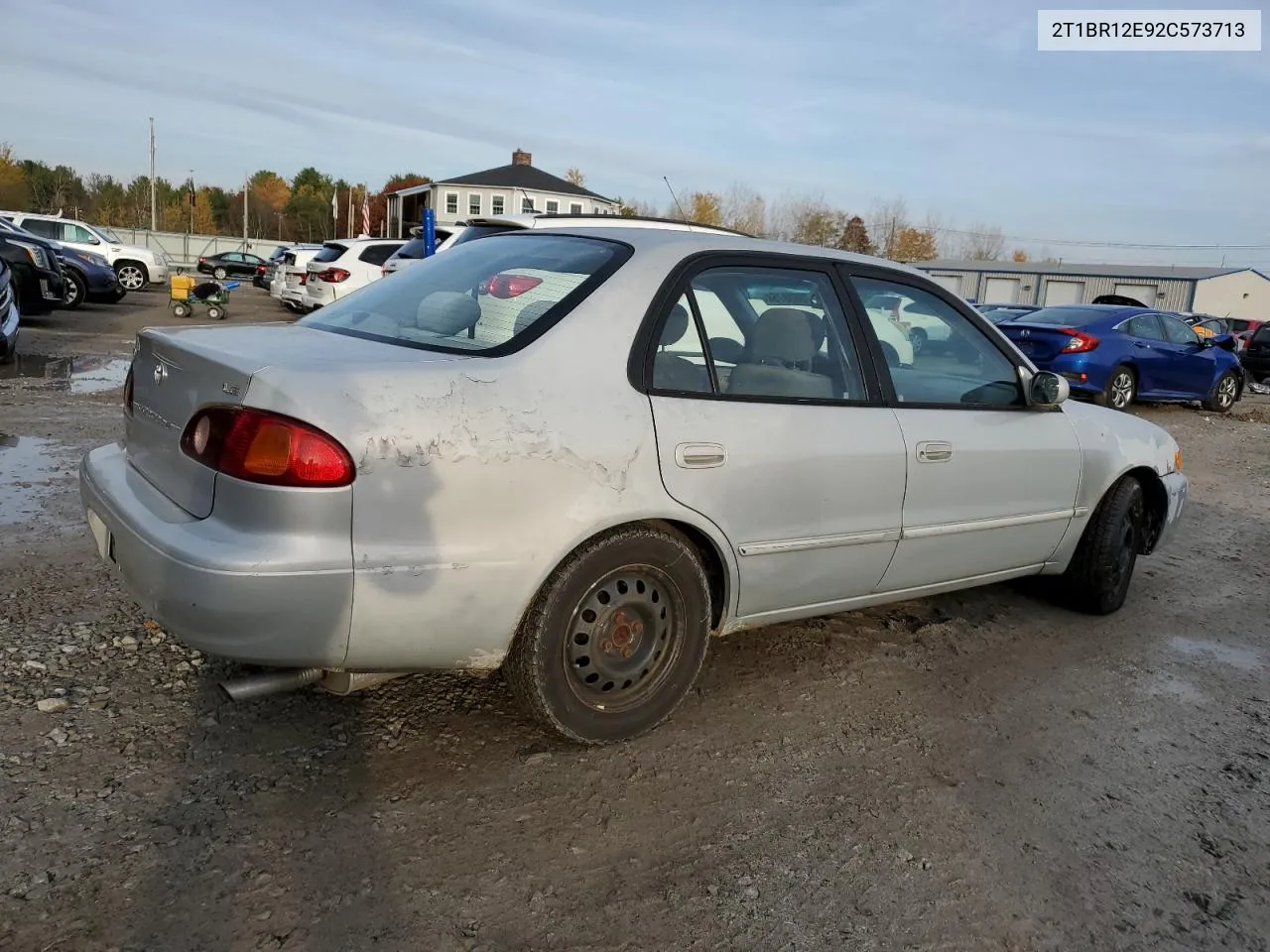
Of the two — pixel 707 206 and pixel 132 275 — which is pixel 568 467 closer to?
pixel 132 275

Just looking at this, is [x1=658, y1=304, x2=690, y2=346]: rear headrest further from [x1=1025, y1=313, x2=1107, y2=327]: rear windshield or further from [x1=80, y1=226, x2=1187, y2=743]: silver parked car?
[x1=1025, y1=313, x2=1107, y2=327]: rear windshield

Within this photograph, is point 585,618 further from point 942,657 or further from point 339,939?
point 942,657

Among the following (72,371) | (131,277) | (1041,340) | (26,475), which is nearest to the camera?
(26,475)

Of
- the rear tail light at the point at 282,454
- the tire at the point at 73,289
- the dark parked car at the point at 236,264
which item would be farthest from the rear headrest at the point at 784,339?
the dark parked car at the point at 236,264

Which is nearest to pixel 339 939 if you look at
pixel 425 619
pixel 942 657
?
pixel 425 619

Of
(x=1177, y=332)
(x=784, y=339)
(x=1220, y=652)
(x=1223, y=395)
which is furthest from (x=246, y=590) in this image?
(x=1223, y=395)

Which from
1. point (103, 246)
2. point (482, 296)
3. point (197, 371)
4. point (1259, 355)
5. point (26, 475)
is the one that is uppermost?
point (103, 246)

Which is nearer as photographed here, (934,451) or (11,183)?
(934,451)

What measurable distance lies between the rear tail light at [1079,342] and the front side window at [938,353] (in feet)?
→ 31.1

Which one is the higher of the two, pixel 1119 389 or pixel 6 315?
pixel 6 315

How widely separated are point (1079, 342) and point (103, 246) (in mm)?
20547

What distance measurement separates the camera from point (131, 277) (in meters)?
23.1

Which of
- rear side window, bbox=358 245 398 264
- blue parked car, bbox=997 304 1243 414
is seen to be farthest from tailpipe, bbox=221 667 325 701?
rear side window, bbox=358 245 398 264

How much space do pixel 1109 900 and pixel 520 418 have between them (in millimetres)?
1994
